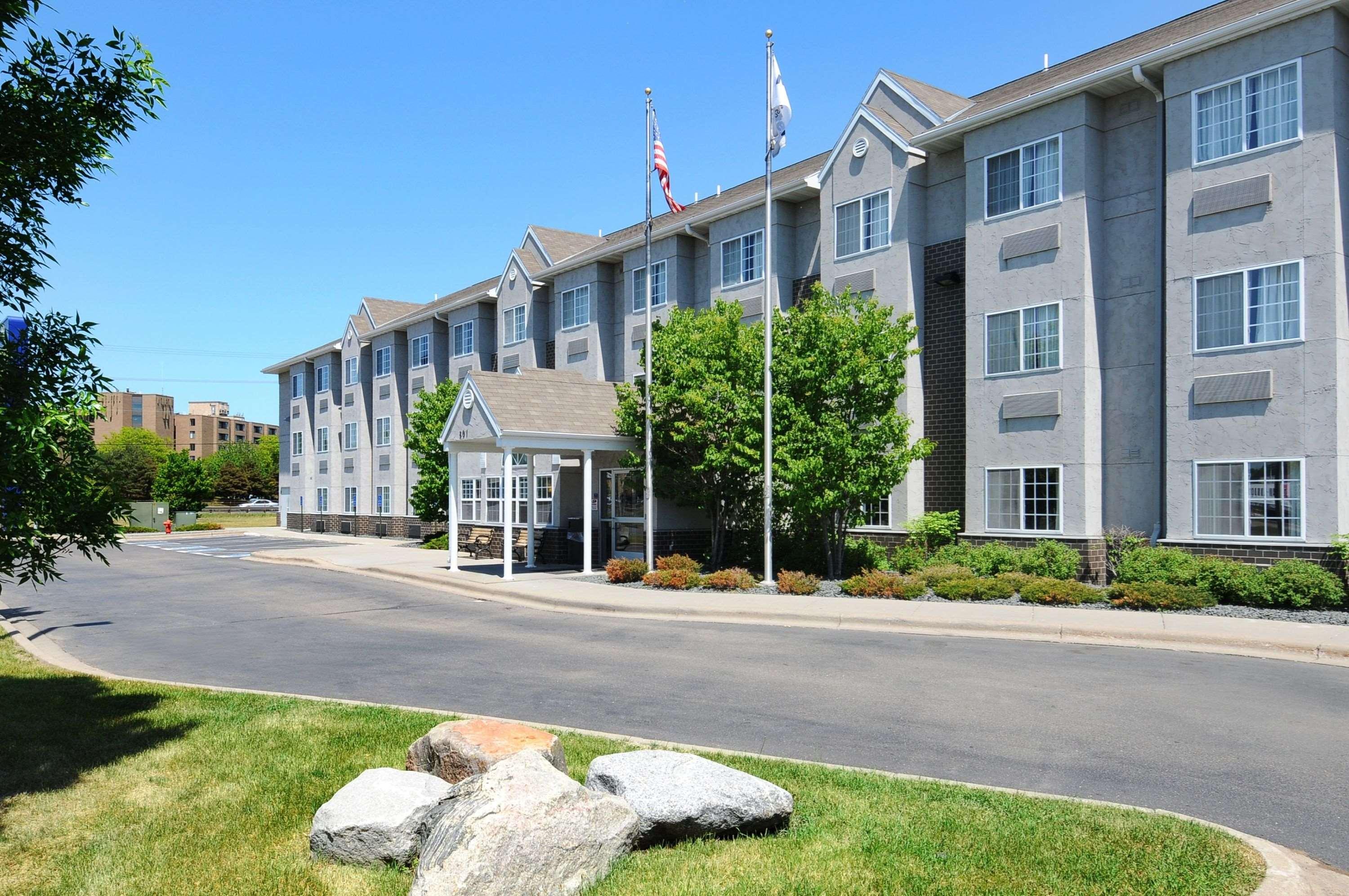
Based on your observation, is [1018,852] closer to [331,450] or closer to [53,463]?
[53,463]

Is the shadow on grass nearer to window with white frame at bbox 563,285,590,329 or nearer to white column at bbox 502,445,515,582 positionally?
white column at bbox 502,445,515,582

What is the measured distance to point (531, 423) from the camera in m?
24.2

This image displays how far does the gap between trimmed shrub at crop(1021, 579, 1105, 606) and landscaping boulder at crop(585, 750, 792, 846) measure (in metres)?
12.9

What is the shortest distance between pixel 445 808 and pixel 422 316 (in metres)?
43.0

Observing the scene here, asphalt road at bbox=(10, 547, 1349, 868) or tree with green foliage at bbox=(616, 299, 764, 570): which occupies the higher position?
tree with green foliage at bbox=(616, 299, 764, 570)

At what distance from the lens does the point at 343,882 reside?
5551 mm

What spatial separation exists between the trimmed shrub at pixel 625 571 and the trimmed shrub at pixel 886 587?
5.25 m

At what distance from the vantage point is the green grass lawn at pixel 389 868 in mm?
5391

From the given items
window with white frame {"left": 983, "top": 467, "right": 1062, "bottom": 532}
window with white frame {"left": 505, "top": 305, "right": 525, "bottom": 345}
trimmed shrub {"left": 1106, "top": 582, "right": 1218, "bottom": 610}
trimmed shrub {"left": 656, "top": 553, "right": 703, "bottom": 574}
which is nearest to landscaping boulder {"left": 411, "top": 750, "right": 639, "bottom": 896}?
trimmed shrub {"left": 1106, "top": 582, "right": 1218, "bottom": 610}

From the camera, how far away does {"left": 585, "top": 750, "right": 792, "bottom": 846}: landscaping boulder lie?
19.5ft

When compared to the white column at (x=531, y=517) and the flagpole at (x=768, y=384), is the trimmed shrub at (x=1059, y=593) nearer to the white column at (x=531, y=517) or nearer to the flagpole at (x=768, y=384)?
the flagpole at (x=768, y=384)

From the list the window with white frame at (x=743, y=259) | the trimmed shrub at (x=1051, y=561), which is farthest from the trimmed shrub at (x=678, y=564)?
the window with white frame at (x=743, y=259)

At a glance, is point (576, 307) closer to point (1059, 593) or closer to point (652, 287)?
point (652, 287)

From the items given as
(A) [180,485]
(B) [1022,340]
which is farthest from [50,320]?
(A) [180,485]
